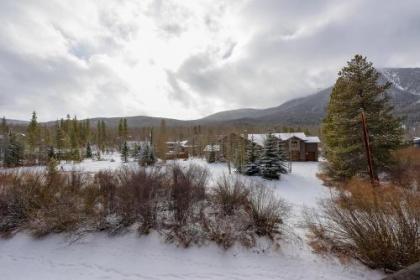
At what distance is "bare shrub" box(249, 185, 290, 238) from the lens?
9.80 m

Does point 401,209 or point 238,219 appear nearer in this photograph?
point 401,209

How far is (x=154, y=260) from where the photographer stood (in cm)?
877

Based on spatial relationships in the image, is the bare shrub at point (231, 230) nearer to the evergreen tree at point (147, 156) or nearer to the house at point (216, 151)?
the evergreen tree at point (147, 156)

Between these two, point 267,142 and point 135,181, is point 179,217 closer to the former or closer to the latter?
point 135,181

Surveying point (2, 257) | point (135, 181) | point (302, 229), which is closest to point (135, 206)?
point (135, 181)

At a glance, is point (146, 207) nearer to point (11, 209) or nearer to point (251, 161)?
point (11, 209)

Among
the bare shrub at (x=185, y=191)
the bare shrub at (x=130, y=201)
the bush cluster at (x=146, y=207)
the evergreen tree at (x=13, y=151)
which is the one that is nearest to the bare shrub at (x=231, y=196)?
the bush cluster at (x=146, y=207)

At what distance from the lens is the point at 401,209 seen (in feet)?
24.2

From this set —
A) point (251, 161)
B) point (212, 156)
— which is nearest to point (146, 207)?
point (251, 161)

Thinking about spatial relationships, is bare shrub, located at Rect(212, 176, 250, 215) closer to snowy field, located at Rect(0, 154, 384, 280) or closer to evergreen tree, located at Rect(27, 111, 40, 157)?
snowy field, located at Rect(0, 154, 384, 280)

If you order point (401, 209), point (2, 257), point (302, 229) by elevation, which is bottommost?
point (2, 257)

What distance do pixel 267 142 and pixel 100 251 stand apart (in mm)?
22709

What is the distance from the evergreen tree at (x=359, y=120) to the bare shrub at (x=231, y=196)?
36.6ft

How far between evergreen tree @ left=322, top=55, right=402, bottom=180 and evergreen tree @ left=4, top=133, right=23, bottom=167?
51.0 meters
